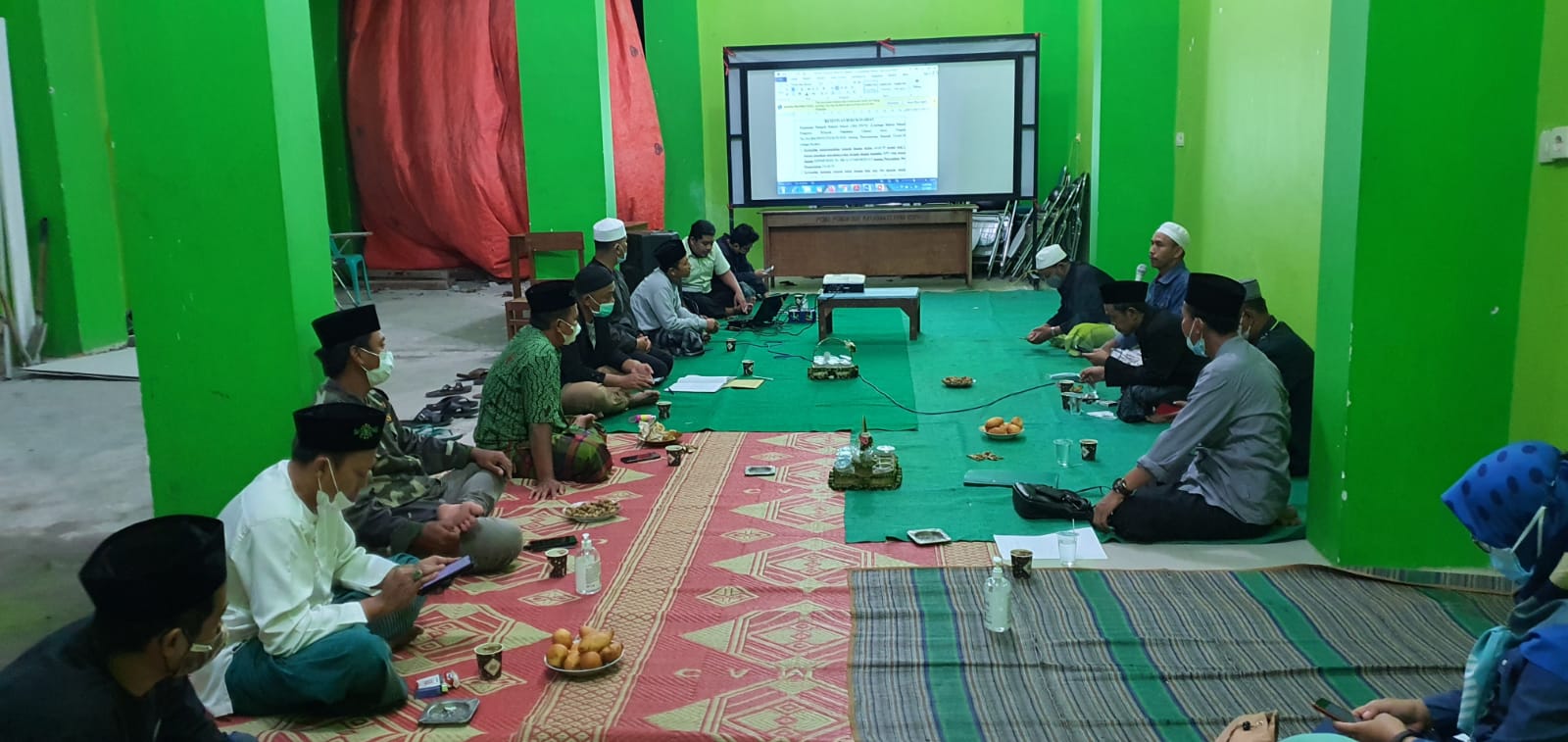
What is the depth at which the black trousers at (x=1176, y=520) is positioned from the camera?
4199mm

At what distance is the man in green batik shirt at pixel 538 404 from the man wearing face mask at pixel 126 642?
2.71m

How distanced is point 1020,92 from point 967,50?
814mm

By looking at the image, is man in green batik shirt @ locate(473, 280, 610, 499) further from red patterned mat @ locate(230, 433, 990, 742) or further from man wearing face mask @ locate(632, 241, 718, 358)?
man wearing face mask @ locate(632, 241, 718, 358)

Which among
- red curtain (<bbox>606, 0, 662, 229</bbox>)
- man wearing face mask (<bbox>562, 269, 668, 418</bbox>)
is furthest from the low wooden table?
red curtain (<bbox>606, 0, 662, 229</bbox>)

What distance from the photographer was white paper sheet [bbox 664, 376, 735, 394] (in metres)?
6.98

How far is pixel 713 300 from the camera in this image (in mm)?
9578

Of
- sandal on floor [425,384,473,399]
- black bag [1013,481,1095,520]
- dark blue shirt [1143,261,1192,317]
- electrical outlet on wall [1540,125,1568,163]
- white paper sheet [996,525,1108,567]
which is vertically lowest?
white paper sheet [996,525,1108,567]

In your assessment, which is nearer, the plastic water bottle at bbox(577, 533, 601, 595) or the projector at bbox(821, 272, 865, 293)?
the plastic water bottle at bbox(577, 533, 601, 595)

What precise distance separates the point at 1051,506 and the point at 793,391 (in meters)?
2.74

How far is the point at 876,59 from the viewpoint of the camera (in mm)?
12070

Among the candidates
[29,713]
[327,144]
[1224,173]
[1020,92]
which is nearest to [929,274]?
[1020,92]

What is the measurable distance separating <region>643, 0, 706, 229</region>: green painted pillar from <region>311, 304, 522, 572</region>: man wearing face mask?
9132 mm

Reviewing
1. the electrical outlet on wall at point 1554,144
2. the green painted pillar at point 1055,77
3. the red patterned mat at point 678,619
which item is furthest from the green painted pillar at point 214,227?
the green painted pillar at point 1055,77

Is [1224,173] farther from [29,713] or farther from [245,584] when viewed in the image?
[29,713]
